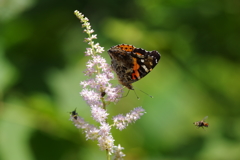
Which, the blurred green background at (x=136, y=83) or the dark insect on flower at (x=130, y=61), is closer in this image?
the dark insect on flower at (x=130, y=61)

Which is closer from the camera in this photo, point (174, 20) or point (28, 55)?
point (28, 55)

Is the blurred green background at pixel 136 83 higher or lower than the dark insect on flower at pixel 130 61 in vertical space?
higher

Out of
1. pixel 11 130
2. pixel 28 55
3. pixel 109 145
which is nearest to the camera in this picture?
pixel 109 145

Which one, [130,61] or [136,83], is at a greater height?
[136,83]

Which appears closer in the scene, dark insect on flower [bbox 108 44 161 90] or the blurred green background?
dark insect on flower [bbox 108 44 161 90]

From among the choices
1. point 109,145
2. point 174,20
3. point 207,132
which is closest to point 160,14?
point 174,20

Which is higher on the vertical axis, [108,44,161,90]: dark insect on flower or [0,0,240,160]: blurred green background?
[0,0,240,160]: blurred green background

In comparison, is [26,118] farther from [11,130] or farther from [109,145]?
[109,145]

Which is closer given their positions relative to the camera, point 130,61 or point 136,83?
point 130,61
